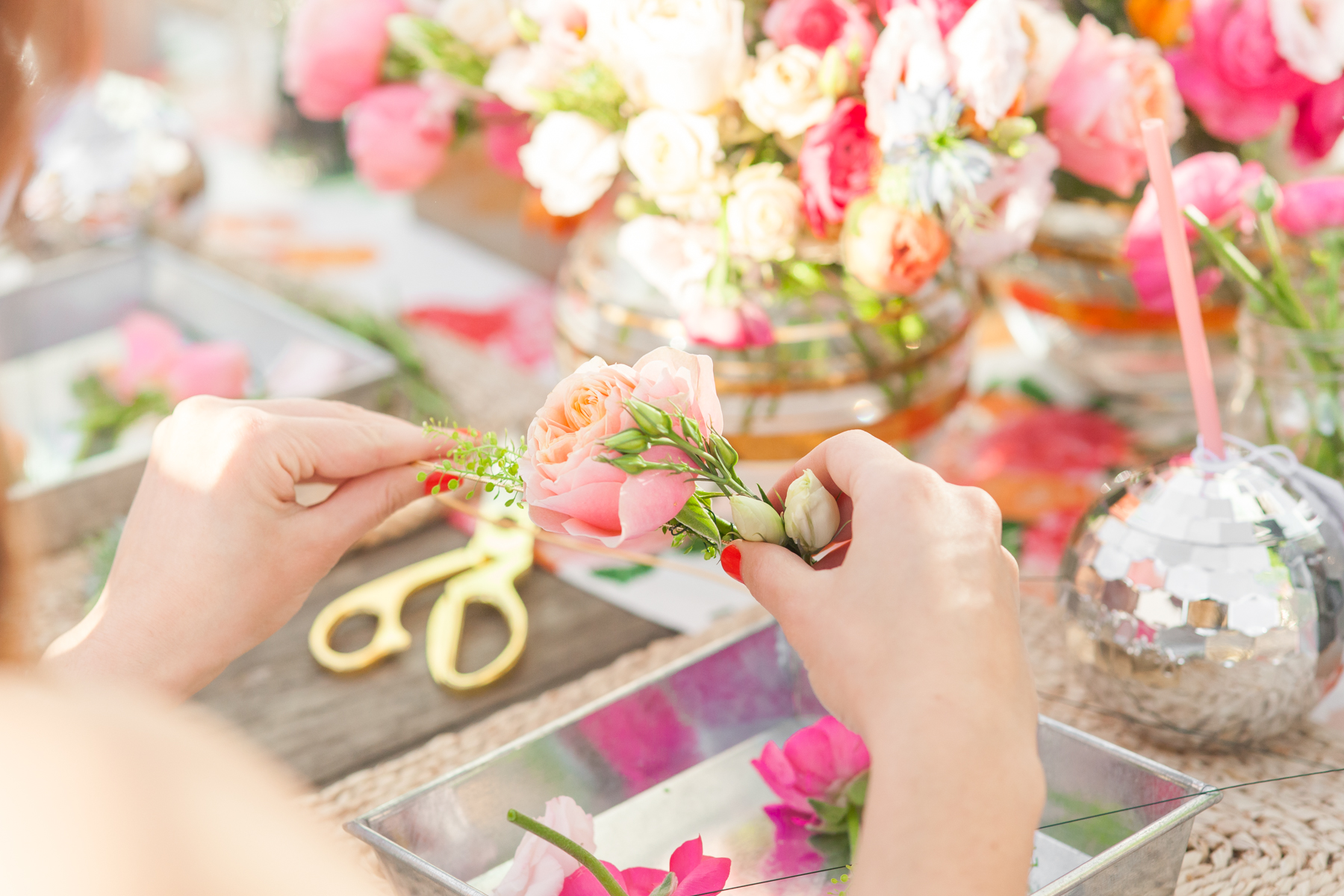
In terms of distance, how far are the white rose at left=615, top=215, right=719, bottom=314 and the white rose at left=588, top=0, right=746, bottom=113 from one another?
79 millimetres

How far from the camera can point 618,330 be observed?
877 millimetres

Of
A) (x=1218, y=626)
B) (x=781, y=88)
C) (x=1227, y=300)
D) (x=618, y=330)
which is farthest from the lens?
(x=1227, y=300)

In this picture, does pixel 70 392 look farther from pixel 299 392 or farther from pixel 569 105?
pixel 569 105

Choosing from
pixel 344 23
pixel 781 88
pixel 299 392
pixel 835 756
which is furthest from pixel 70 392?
pixel 835 756

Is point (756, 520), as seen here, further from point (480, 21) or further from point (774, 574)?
point (480, 21)

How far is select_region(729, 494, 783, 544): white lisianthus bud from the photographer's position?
0.50 meters

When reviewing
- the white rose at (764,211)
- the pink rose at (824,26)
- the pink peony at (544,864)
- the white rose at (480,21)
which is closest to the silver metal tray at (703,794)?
the pink peony at (544,864)

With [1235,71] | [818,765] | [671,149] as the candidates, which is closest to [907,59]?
[671,149]

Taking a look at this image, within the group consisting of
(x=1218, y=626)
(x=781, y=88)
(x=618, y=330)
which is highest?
(x=781, y=88)

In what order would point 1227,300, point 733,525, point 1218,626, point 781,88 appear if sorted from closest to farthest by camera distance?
point 733,525 → point 1218,626 → point 781,88 → point 1227,300

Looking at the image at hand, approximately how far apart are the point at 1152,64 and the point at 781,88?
240 millimetres

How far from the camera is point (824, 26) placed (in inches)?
28.8

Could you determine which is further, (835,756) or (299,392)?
(299,392)

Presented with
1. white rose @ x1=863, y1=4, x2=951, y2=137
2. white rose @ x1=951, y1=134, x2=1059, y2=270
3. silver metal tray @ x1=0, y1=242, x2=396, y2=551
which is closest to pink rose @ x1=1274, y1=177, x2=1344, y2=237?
white rose @ x1=951, y1=134, x2=1059, y2=270
